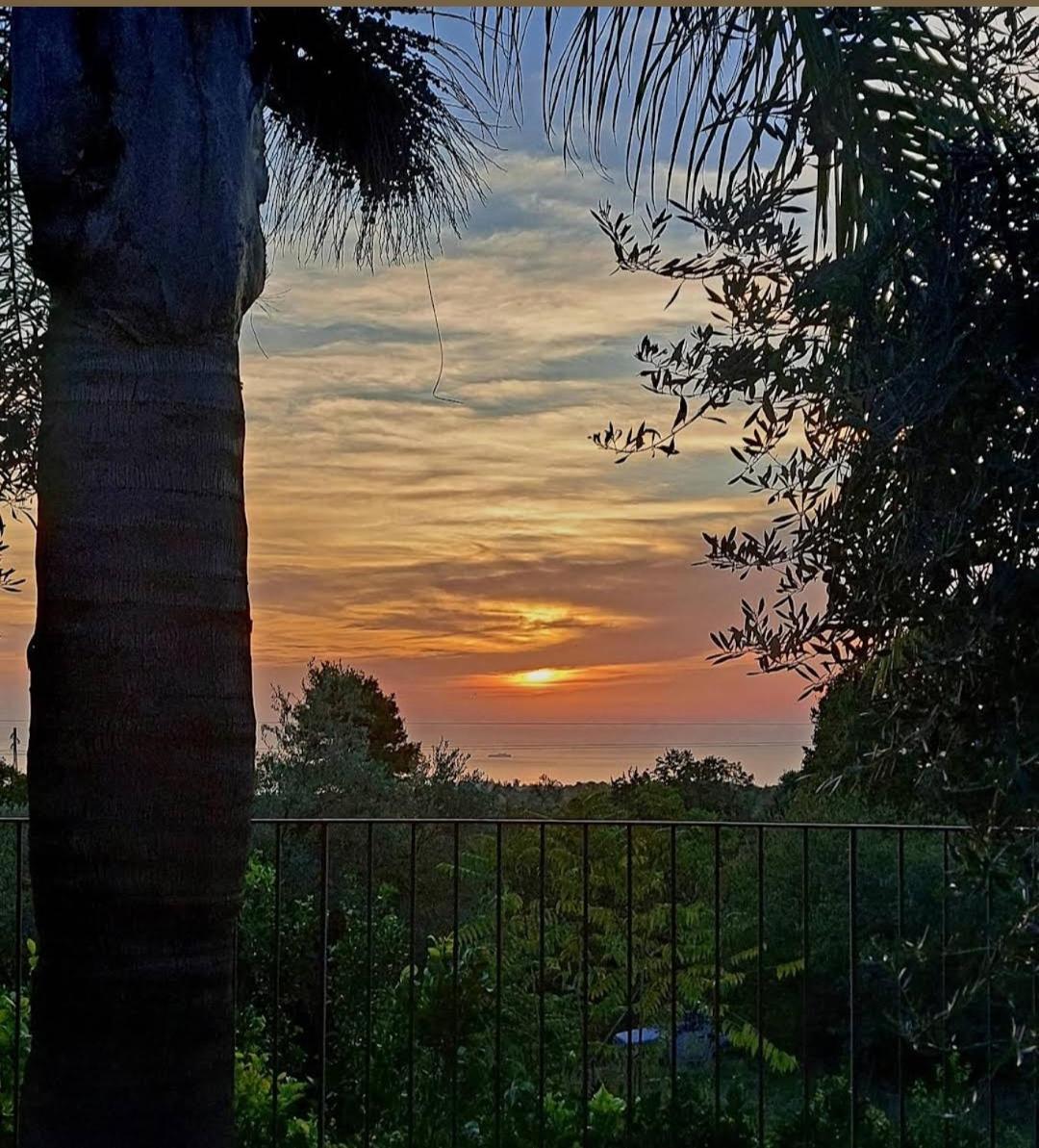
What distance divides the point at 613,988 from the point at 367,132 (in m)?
5.34

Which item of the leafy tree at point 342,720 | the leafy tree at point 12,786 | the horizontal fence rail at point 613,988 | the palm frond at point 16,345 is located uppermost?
the palm frond at point 16,345

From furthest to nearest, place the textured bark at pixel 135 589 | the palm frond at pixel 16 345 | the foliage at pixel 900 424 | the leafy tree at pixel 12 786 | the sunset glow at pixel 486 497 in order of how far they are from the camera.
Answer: the leafy tree at pixel 12 786 → the sunset glow at pixel 486 497 → the palm frond at pixel 16 345 → the textured bark at pixel 135 589 → the foliage at pixel 900 424

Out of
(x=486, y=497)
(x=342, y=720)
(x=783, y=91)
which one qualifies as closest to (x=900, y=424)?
(x=783, y=91)

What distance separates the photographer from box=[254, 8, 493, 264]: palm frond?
12.6 feet

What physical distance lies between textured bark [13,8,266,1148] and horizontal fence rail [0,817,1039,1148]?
770 millimetres

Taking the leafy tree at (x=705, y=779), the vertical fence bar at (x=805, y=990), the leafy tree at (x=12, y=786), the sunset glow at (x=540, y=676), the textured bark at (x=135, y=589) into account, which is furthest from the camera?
the leafy tree at (x=705, y=779)

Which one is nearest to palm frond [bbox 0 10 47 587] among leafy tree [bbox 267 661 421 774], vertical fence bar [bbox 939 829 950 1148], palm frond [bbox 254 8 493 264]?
palm frond [bbox 254 8 493 264]

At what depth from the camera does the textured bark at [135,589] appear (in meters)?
2.45

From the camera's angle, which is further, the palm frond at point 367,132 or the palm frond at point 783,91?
the palm frond at point 367,132

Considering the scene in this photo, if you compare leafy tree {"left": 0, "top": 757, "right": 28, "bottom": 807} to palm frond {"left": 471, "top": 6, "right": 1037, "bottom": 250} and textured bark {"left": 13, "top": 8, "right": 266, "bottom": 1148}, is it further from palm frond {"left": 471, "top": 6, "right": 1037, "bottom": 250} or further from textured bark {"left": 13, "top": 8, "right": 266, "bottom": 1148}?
palm frond {"left": 471, "top": 6, "right": 1037, "bottom": 250}

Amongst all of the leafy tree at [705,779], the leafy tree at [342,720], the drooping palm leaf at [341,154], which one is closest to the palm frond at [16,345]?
the drooping palm leaf at [341,154]

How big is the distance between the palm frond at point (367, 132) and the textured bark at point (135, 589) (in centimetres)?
110

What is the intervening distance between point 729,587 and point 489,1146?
1959 mm

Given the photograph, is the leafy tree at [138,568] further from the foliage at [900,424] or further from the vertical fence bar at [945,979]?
the vertical fence bar at [945,979]
